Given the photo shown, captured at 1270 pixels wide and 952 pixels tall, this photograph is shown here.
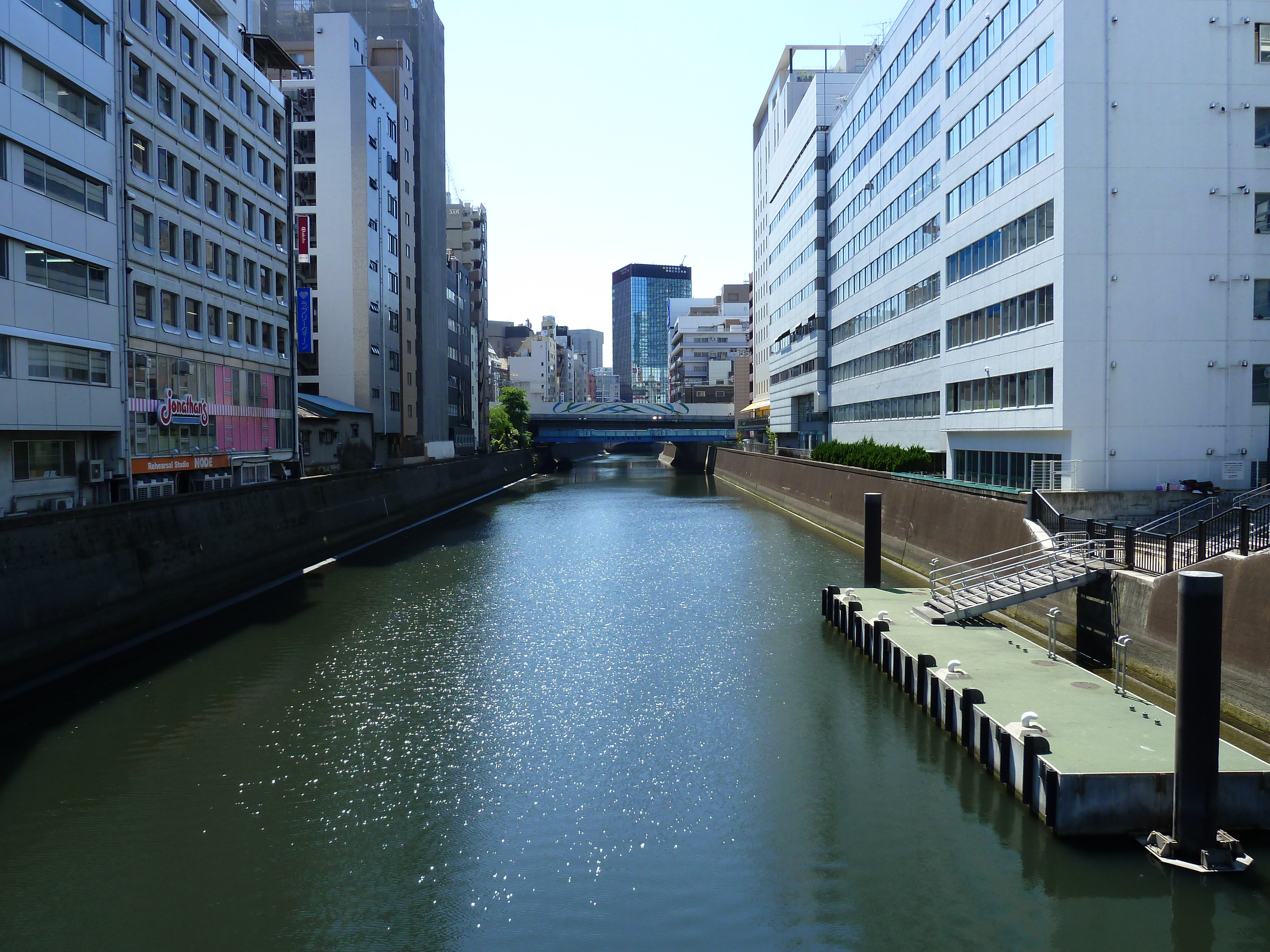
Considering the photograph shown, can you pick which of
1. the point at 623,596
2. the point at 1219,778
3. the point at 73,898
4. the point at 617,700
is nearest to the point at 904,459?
the point at 623,596

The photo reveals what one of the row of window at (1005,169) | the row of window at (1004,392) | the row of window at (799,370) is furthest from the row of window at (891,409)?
the row of window at (1005,169)

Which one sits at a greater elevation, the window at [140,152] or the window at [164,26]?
the window at [164,26]

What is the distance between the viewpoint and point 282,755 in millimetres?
17672

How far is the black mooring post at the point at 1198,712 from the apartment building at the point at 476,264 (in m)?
113

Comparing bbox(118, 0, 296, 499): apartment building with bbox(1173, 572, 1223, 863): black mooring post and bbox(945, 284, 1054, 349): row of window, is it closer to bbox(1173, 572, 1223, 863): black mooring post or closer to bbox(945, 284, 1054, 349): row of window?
bbox(945, 284, 1054, 349): row of window

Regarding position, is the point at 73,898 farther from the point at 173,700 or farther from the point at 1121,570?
the point at 1121,570

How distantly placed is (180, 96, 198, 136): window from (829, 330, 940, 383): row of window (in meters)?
37.8

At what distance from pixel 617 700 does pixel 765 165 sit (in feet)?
354

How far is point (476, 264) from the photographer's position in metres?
128

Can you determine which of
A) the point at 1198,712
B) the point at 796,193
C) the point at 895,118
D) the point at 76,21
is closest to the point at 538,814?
the point at 1198,712

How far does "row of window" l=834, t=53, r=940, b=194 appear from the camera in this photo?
4931 centimetres

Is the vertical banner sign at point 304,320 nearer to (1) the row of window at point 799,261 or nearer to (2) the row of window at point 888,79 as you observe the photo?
(2) the row of window at point 888,79

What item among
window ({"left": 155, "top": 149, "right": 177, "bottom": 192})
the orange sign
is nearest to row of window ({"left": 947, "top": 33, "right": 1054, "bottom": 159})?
window ({"left": 155, "top": 149, "right": 177, "bottom": 192})

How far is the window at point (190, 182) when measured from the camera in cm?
4081
